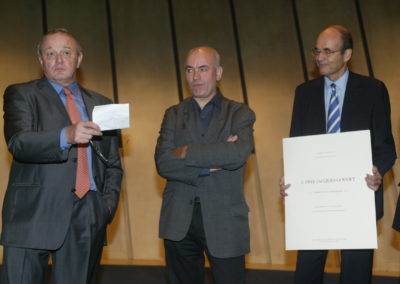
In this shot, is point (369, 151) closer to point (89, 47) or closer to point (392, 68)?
point (392, 68)

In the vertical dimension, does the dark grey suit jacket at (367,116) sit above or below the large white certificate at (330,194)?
above

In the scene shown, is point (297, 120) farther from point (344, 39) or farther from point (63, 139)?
point (63, 139)

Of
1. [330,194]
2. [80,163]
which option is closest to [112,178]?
[80,163]

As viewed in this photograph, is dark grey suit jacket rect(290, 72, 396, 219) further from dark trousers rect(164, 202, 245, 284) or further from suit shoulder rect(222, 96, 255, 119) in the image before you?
dark trousers rect(164, 202, 245, 284)

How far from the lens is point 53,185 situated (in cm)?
266

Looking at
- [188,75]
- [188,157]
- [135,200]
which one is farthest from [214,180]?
[135,200]

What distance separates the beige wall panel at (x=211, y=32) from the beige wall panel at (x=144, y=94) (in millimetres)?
189

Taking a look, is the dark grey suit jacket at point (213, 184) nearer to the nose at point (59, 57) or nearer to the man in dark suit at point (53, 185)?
the man in dark suit at point (53, 185)

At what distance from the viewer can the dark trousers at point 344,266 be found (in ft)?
9.91

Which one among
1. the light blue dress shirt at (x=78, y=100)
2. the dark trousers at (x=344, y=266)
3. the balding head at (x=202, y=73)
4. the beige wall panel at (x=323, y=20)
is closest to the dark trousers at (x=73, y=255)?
the light blue dress shirt at (x=78, y=100)

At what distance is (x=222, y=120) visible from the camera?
3.21 meters

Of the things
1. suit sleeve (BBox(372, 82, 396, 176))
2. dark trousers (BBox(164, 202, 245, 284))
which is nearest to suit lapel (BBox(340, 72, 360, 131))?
suit sleeve (BBox(372, 82, 396, 176))

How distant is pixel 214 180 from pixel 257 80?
3788 millimetres

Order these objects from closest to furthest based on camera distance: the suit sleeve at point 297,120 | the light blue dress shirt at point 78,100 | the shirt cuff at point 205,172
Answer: the light blue dress shirt at point 78,100 → the shirt cuff at point 205,172 → the suit sleeve at point 297,120
